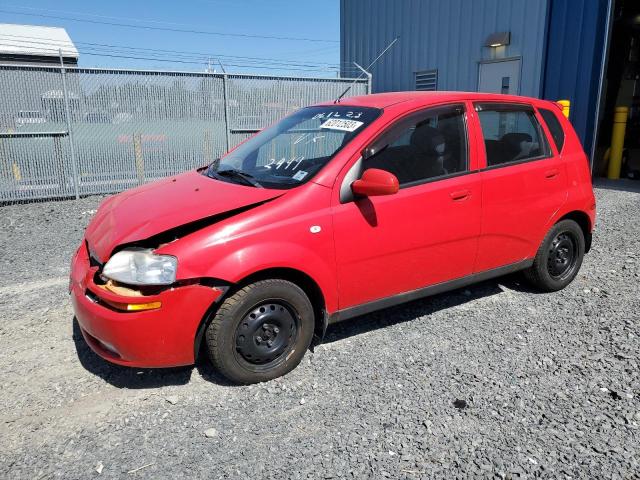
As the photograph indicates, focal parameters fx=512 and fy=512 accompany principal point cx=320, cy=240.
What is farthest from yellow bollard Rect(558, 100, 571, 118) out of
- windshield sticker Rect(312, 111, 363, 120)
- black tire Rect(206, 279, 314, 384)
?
black tire Rect(206, 279, 314, 384)

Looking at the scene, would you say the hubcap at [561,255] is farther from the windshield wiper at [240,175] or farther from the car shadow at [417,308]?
the windshield wiper at [240,175]

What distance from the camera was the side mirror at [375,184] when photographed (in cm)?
311

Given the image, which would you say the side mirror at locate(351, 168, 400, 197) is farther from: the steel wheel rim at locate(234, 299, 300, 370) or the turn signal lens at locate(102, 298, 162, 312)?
the turn signal lens at locate(102, 298, 162, 312)

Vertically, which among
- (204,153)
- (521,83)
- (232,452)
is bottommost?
(232,452)

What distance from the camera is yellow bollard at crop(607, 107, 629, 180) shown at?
1110 cm

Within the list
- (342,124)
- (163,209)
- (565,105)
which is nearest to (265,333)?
(163,209)

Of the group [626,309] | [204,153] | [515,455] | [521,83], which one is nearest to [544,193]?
[626,309]

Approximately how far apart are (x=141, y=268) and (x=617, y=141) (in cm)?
1162

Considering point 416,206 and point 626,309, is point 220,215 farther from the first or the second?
point 626,309

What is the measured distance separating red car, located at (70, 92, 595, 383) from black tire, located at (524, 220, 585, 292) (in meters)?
0.02

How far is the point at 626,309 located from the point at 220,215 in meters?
3.44

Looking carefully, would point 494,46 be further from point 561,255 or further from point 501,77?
point 561,255

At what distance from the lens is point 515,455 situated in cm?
254

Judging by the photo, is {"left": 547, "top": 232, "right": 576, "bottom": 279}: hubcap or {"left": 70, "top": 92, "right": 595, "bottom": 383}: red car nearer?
{"left": 70, "top": 92, "right": 595, "bottom": 383}: red car
